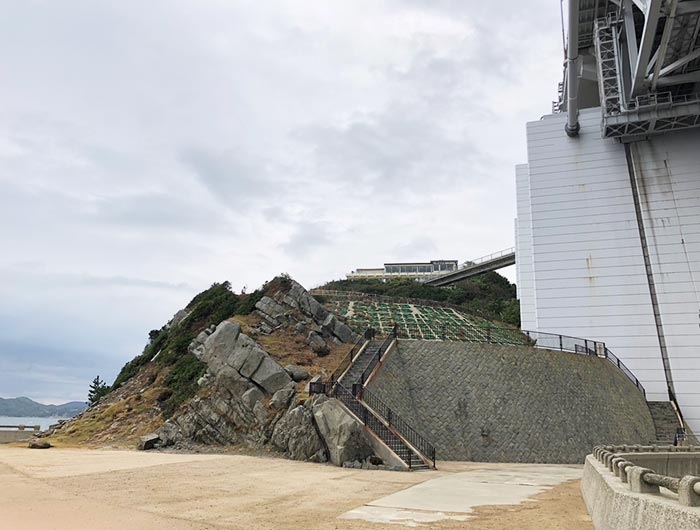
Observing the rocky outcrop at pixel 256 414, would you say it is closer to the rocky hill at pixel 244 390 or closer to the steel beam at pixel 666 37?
the rocky hill at pixel 244 390

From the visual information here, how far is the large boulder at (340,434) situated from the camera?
1786 cm

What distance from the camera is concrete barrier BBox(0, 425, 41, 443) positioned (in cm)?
2819

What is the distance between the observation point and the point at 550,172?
4288 centimetres

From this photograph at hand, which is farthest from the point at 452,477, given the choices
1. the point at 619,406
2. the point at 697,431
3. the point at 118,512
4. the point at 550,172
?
the point at 550,172

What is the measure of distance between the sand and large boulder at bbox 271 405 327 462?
91cm

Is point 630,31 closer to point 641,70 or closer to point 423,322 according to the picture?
point 641,70

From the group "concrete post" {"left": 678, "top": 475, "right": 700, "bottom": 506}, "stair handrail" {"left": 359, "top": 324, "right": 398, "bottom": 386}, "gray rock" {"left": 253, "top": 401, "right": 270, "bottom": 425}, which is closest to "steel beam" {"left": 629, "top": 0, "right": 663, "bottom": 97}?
"stair handrail" {"left": 359, "top": 324, "right": 398, "bottom": 386}

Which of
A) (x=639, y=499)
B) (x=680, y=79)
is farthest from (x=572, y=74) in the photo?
(x=639, y=499)

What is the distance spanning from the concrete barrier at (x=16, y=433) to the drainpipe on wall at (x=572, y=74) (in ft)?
155

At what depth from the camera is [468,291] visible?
78.2m

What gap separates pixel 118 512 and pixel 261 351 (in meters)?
15.2

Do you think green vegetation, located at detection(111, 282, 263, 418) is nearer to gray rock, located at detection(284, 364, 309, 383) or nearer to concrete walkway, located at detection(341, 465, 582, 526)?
gray rock, located at detection(284, 364, 309, 383)

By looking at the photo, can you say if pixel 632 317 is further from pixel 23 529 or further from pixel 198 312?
pixel 23 529

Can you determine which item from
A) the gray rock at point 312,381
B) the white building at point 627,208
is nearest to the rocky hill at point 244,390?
the gray rock at point 312,381
